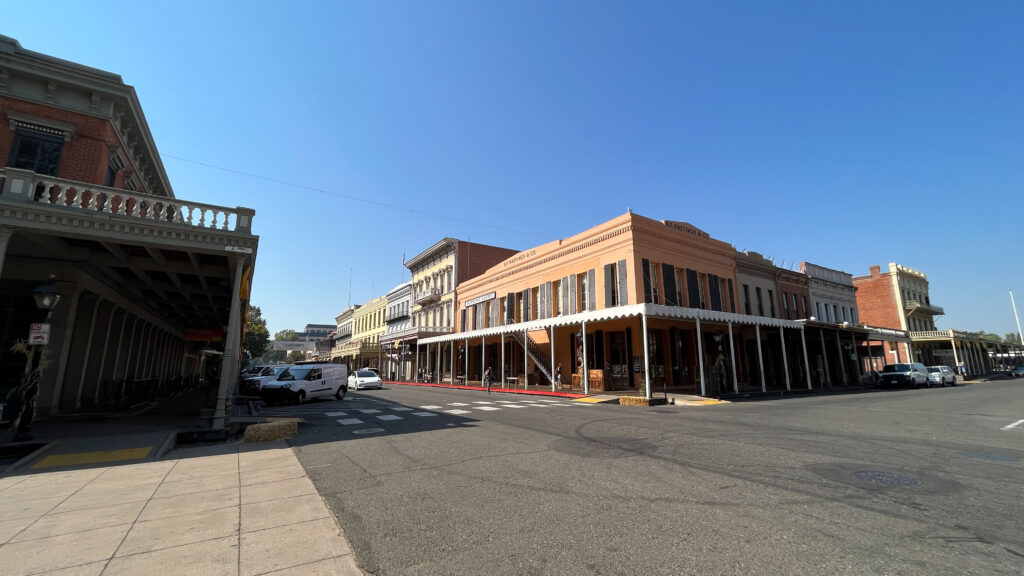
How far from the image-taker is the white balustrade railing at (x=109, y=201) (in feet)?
30.6

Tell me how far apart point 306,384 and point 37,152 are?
453 inches

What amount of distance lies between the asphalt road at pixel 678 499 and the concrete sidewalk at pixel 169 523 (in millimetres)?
382

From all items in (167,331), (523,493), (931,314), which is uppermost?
(931,314)

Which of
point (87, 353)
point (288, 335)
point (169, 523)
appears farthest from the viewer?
point (288, 335)

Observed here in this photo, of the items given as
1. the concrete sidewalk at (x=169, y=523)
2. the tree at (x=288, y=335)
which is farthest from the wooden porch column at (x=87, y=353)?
the tree at (x=288, y=335)

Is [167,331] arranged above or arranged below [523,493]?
above

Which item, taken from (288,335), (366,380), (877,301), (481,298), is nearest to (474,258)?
(481,298)

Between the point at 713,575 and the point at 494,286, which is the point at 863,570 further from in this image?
the point at 494,286

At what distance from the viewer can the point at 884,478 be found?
18.0 feet

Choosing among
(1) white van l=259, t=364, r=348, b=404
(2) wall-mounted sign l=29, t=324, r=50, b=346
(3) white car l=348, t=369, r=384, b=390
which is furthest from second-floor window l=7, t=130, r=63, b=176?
(3) white car l=348, t=369, r=384, b=390

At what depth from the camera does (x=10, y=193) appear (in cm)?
923

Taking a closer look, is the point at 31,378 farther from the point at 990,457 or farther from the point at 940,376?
the point at 940,376

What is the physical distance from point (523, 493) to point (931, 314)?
68.1 m

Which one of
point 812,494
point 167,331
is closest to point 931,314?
point 812,494
